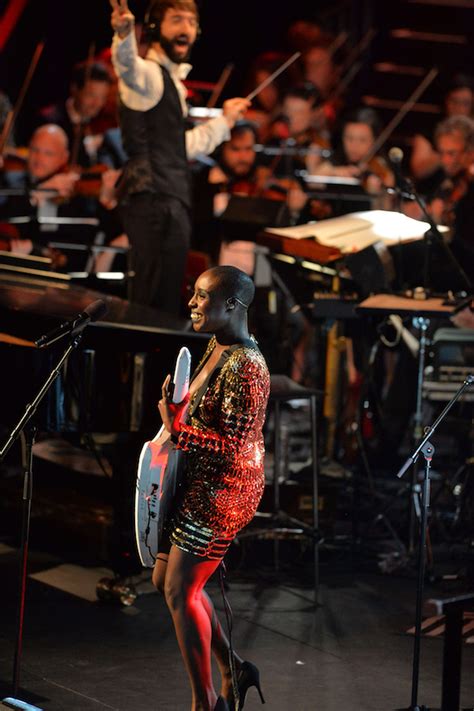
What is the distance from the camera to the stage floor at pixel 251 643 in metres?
4.44

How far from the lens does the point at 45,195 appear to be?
8.36 metres

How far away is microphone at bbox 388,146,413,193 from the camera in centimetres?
585

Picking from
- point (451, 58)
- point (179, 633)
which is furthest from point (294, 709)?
point (451, 58)

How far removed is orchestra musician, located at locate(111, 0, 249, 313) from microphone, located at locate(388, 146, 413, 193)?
120 cm

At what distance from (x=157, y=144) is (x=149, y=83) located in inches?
12.7

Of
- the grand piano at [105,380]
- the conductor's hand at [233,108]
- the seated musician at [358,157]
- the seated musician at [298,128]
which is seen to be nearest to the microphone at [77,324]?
the grand piano at [105,380]

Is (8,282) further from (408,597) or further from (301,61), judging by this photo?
(301,61)

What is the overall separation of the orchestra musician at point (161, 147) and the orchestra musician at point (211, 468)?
2710 millimetres

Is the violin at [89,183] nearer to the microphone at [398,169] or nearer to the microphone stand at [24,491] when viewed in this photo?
the microphone at [398,169]

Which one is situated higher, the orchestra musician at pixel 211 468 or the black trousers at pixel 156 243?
the black trousers at pixel 156 243

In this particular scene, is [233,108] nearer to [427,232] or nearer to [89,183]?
[427,232]

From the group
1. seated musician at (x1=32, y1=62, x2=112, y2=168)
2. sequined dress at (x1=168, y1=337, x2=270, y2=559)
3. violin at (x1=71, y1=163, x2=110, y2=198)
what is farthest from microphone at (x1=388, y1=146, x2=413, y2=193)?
seated musician at (x1=32, y1=62, x2=112, y2=168)

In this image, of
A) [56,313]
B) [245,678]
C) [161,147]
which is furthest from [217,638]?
[161,147]

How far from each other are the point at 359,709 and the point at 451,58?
8.55 meters
